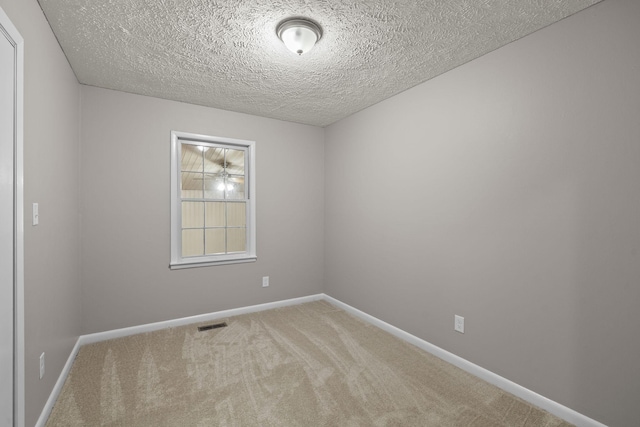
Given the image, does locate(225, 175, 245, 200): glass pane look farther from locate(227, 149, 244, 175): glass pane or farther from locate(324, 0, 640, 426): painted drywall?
locate(324, 0, 640, 426): painted drywall

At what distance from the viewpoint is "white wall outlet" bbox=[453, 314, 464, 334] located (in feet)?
8.23

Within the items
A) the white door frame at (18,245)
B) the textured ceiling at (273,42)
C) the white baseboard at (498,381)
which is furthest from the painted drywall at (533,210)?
the white door frame at (18,245)

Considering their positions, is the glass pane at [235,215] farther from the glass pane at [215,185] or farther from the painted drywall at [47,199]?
the painted drywall at [47,199]

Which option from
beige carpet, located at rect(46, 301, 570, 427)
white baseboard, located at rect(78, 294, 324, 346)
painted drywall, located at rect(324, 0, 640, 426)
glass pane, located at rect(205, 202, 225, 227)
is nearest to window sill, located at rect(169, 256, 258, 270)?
white baseboard, located at rect(78, 294, 324, 346)

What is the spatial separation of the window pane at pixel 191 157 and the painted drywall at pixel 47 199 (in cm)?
113

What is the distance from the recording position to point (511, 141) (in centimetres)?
218

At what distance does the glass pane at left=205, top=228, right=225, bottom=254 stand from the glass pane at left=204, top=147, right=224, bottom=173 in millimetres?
2682

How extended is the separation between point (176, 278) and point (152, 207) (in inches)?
33.3

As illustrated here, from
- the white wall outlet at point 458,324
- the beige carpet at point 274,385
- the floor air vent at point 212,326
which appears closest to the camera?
the beige carpet at point 274,385

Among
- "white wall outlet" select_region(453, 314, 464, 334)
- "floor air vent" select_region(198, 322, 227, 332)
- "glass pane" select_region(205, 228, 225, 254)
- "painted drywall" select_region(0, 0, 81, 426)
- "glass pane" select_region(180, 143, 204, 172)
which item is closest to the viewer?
"painted drywall" select_region(0, 0, 81, 426)

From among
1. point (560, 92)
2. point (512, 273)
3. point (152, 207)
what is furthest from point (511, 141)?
point (152, 207)

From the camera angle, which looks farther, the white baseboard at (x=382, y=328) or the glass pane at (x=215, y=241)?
the glass pane at (x=215, y=241)

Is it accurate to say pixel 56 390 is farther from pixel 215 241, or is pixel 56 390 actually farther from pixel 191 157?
pixel 215 241

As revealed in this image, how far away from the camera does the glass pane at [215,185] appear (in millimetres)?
3865
